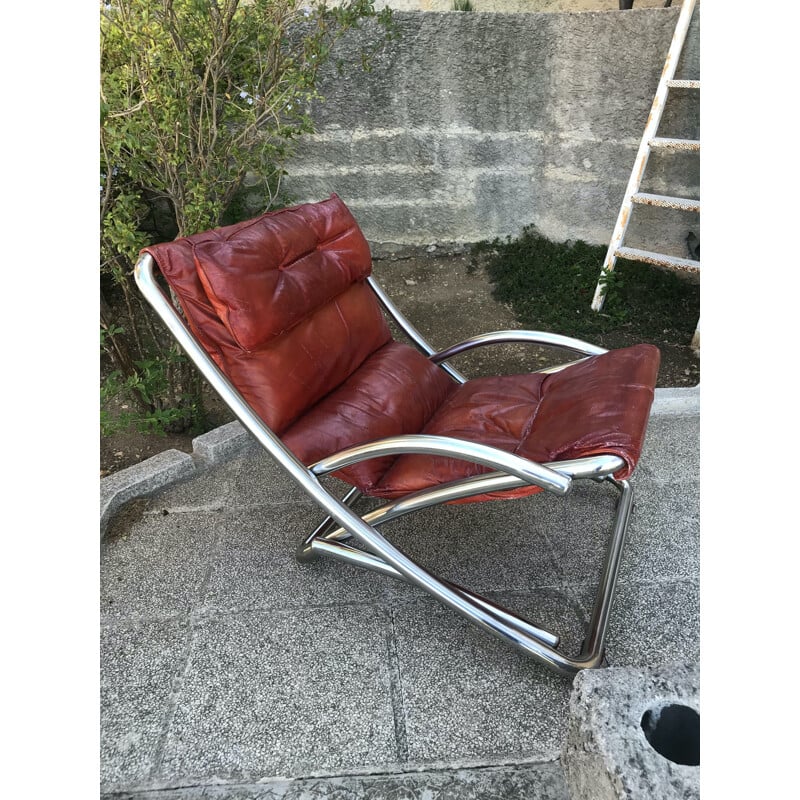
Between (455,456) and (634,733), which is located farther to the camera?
(455,456)

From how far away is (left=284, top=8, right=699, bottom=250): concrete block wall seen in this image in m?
3.38

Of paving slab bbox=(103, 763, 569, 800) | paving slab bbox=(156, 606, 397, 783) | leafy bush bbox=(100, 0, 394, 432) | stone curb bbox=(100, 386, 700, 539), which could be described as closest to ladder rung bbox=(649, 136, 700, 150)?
stone curb bbox=(100, 386, 700, 539)

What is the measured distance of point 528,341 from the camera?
199cm

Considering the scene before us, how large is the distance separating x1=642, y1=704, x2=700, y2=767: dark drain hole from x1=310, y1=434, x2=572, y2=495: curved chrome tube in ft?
1.32

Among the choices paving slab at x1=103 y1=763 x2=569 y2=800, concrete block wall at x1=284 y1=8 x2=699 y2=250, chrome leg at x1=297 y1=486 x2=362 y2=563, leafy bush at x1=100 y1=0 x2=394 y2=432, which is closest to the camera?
paving slab at x1=103 y1=763 x2=569 y2=800

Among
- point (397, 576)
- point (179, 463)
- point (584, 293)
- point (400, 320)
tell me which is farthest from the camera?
point (584, 293)

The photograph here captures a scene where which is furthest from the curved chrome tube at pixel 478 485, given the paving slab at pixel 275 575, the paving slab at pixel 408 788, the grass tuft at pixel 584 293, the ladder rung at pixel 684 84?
the ladder rung at pixel 684 84

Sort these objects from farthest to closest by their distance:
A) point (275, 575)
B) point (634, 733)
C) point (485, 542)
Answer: point (485, 542), point (275, 575), point (634, 733)

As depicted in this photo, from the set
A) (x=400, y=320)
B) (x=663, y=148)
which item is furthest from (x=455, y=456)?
(x=663, y=148)

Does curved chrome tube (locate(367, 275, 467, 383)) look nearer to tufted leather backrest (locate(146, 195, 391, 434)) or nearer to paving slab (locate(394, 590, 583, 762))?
tufted leather backrest (locate(146, 195, 391, 434))

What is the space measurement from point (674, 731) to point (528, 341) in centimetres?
120

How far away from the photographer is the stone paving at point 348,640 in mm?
1261

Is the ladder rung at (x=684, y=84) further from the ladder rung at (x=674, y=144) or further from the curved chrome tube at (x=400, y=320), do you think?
the curved chrome tube at (x=400, y=320)

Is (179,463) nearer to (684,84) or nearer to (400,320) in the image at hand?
(400,320)
